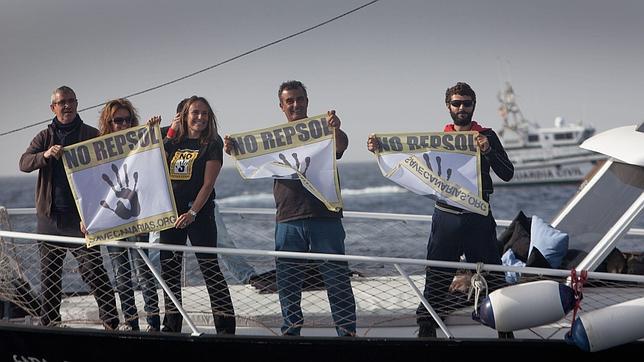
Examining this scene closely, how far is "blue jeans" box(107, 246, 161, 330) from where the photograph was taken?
287 inches

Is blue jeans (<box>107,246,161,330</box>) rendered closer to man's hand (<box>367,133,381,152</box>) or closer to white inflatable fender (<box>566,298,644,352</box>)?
man's hand (<box>367,133,381,152</box>)

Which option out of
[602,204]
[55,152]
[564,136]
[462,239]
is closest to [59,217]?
[55,152]

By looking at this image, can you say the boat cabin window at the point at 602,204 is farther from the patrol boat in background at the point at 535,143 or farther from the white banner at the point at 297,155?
the patrol boat in background at the point at 535,143

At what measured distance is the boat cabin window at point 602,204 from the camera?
754 cm

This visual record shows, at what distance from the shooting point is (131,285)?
7305 millimetres

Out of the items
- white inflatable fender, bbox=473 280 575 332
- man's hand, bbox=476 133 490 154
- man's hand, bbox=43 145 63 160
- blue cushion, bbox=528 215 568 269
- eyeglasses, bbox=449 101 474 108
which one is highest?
man's hand, bbox=43 145 63 160

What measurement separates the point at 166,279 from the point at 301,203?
1.18 m

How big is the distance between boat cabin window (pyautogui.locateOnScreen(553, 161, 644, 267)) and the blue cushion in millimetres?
132

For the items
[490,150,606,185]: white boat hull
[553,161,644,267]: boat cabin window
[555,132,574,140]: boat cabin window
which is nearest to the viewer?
[553,161,644,267]: boat cabin window

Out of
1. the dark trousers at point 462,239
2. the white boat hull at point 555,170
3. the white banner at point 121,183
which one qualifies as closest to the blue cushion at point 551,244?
the dark trousers at point 462,239

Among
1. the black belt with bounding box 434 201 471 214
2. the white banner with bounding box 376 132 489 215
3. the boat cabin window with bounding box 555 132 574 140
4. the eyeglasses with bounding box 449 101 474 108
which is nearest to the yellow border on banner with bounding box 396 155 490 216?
the white banner with bounding box 376 132 489 215

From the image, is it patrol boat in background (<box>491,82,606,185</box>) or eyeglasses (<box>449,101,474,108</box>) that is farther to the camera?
patrol boat in background (<box>491,82,606,185</box>)

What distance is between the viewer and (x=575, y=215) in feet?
26.9

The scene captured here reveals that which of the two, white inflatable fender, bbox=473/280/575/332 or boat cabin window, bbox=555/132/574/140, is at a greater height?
white inflatable fender, bbox=473/280/575/332
